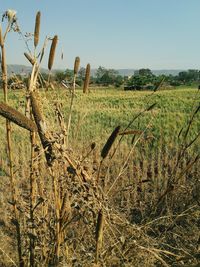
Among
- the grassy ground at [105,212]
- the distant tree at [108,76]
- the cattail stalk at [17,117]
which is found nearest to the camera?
the cattail stalk at [17,117]

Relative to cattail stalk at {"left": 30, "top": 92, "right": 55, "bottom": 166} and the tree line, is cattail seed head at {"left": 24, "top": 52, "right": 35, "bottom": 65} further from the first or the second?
cattail stalk at {"left": 30, "top": 92, "right": 55, "bottom": 166}

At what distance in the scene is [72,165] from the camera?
1334 millimetres

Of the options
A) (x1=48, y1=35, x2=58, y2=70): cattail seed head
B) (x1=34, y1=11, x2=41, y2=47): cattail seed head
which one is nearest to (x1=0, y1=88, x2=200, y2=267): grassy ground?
(x1=48, y1=35, x2=58, y2=70): cattail seed head

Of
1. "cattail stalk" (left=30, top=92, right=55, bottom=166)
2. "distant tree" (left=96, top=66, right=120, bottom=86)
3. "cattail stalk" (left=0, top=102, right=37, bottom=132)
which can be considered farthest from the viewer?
"distant tree" (left=96, top=66, right=120, bottom=86)

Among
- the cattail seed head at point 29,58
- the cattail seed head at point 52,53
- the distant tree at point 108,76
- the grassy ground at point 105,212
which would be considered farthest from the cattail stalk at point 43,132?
the distant tree at point 108,76

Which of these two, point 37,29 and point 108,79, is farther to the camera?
point 108,79

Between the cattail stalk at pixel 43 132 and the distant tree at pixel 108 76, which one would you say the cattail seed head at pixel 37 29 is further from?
the distant tree at pixel 108 76

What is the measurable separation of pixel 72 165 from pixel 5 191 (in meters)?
3.27

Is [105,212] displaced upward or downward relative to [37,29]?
downward

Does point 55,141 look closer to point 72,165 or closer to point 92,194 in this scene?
point 72,165

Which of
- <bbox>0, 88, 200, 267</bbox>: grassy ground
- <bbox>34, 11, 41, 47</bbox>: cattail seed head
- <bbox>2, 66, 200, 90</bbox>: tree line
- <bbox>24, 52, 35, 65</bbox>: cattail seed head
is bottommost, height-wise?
<bbox>0, 88, 200, 267</bbox>: grassy ground

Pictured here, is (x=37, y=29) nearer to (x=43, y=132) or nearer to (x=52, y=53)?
(x=52, y=53)

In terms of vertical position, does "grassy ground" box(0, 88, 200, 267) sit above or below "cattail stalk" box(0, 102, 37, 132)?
below

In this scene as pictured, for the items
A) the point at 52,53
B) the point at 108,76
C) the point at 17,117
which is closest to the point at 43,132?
the point at 17,117
